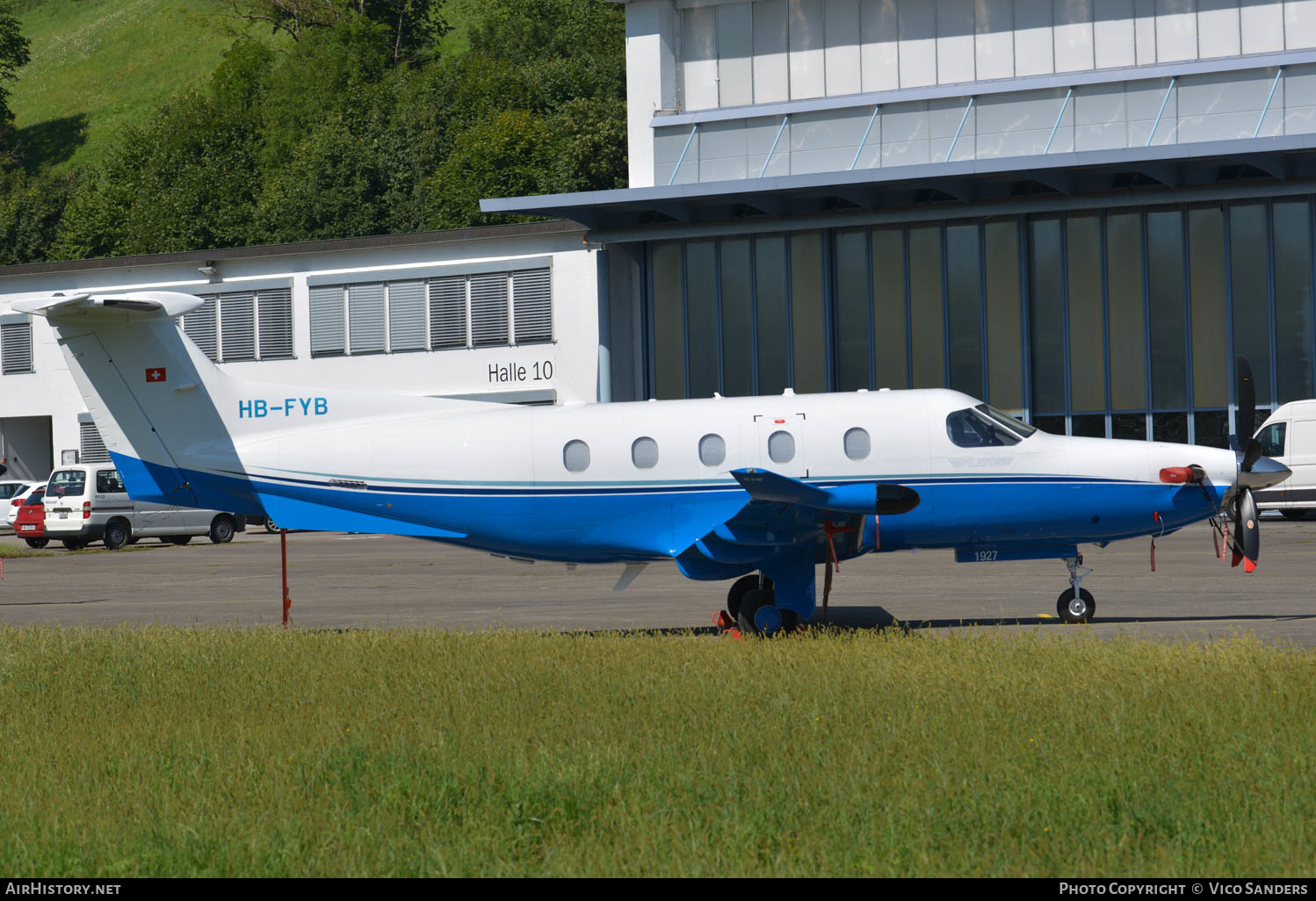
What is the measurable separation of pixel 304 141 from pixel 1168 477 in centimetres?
7726

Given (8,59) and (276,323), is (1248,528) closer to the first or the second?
(276,323)

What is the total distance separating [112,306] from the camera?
14.8 metres

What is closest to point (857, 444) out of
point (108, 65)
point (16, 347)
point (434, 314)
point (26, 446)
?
point (434, 314)

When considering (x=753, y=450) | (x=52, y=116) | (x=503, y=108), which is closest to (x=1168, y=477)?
(x=753, y=450)

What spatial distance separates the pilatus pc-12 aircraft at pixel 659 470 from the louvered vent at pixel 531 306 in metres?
25.2

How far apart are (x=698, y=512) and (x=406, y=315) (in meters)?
28.9

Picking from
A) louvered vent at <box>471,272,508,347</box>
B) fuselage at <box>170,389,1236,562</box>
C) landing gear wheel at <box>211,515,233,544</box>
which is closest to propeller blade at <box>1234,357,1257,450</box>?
fuselage at <box>170,389,1236,562</box>

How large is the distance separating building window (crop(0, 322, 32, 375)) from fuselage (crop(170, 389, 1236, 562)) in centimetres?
3558

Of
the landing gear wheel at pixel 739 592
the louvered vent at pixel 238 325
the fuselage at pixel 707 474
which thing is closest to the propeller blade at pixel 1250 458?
the fuselage at pixel 707 474

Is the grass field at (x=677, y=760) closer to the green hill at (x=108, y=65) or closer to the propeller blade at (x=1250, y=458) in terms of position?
the propeller blade at (x=1250, y=458)

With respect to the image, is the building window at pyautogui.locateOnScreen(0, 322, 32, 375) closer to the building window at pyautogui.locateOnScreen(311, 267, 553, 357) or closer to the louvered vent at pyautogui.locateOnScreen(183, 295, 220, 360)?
the louvered vent at pyautogui.locateOnScreen(183, 295, 220, 360)

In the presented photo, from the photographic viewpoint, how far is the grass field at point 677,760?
689cm

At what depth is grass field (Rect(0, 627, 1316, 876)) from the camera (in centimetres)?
689
